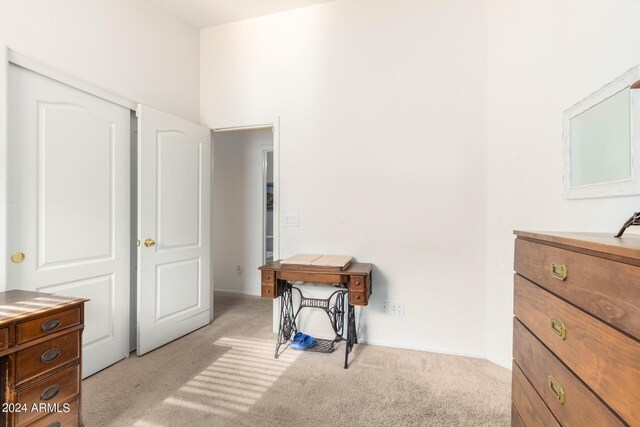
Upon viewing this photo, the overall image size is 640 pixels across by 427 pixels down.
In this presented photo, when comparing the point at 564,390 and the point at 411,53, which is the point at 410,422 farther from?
the point at 411,53

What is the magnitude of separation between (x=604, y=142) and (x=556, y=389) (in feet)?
3.73

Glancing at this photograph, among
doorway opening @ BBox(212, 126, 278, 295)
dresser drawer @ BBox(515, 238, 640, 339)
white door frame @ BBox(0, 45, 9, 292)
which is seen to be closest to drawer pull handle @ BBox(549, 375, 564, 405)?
dresser drawer @ BBox(515, 238, 640, 339)

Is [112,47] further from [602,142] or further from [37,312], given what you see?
[602,142]

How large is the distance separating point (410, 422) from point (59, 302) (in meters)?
1.96

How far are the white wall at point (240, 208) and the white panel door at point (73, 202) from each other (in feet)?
6.79

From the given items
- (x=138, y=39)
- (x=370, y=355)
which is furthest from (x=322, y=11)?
(x=370, y=355)

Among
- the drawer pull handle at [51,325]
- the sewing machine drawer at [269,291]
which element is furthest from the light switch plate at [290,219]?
the drawer pull handle at [51,325]

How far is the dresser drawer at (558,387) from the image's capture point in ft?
2.48

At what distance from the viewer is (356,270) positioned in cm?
235

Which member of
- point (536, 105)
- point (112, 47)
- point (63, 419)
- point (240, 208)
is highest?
point (112, 47)

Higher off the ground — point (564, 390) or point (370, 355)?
point (564, 390)

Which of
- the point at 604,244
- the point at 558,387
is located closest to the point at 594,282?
the point at 604,244

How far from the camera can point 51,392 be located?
140cm

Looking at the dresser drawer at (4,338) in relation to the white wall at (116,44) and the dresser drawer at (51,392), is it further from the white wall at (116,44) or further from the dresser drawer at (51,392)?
the white wall at (116,44)
